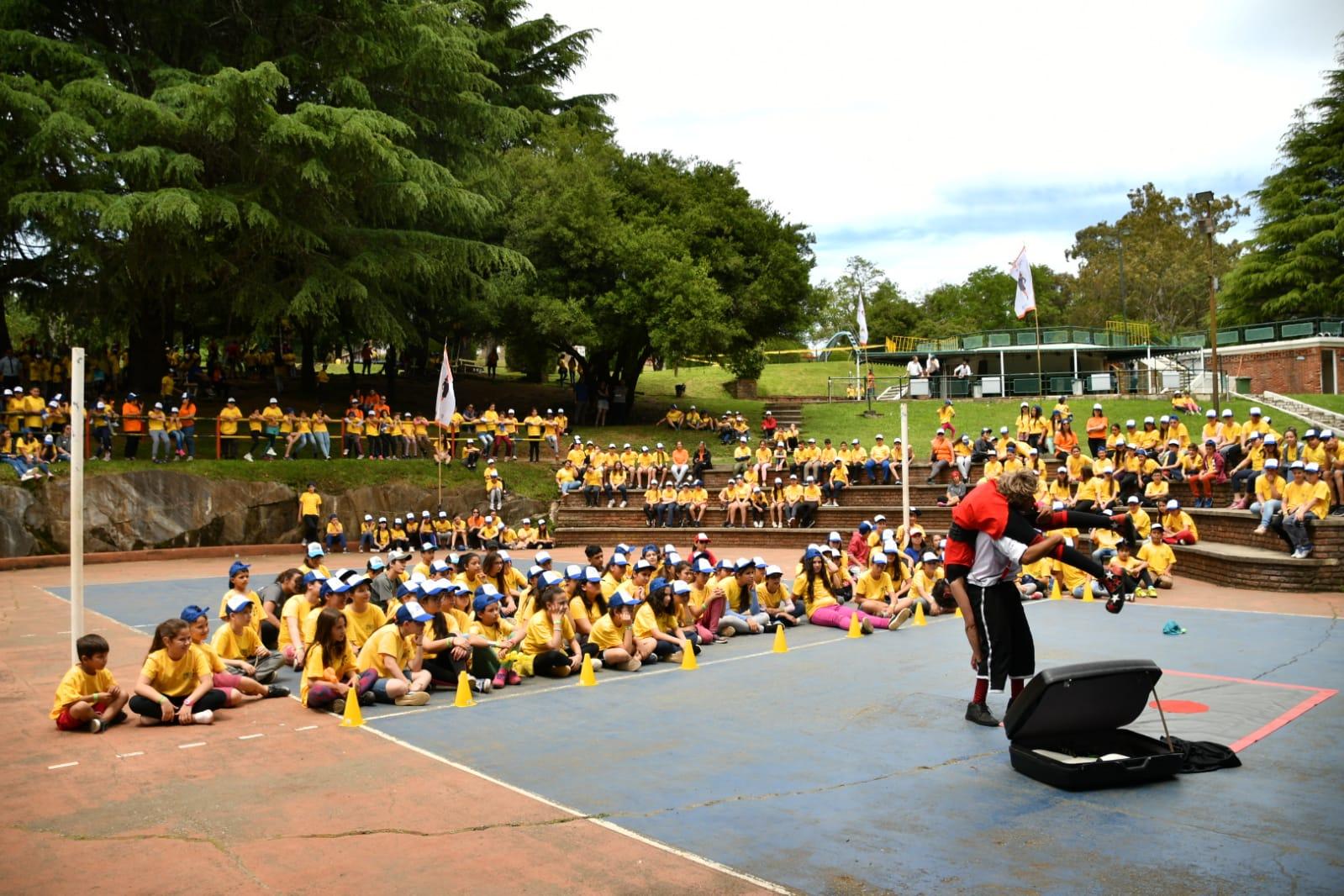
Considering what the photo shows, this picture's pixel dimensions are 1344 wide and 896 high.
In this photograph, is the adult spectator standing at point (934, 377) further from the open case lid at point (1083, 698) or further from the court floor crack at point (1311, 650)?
the open case lid at point (1083, 698)

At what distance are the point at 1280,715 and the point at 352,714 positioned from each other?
7876mm

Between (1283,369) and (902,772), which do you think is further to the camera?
(1283,369)

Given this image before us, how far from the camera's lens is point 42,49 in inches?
1143

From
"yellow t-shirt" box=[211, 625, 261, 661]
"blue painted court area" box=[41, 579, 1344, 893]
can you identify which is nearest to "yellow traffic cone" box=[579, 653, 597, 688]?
"blue painted court area" box=[41, 579, 1344, 893]

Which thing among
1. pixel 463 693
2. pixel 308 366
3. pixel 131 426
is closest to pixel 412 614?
pixel 463 693

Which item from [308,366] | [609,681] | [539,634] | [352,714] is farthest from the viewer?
[308,366]

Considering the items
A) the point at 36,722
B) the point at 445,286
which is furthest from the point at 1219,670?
the point at 445,286

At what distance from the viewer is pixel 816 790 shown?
6961 millimetres

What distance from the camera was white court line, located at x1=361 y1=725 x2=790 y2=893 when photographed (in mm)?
5418

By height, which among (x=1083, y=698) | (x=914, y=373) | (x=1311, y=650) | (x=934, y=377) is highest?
(x=914, y=373)

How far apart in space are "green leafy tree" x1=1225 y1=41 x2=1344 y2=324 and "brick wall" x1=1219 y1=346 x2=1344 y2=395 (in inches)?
372

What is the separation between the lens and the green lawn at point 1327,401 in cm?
3356

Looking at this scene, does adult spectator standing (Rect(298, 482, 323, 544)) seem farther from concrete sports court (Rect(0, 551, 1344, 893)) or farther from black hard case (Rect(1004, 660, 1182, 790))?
black hard case (Rect(1004, 660, 1182, 790))

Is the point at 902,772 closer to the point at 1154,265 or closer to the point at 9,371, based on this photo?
the point at 9,371
